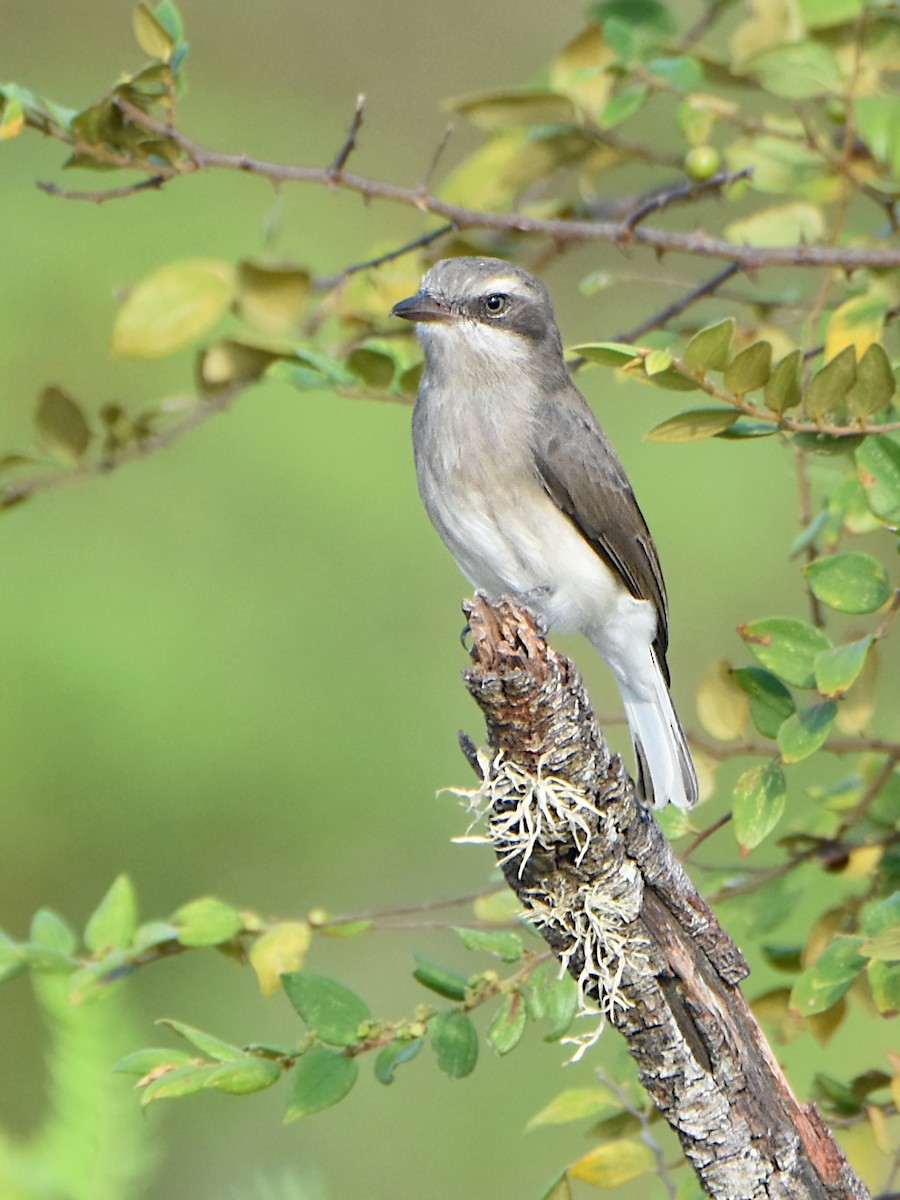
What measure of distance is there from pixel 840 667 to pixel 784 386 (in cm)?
50

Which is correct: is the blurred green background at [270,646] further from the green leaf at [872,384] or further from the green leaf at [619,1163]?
the green leaf at [872,384]

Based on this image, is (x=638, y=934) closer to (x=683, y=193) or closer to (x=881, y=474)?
(x=881, y=474)

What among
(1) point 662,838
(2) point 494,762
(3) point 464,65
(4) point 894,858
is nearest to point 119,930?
(2) point 494,762

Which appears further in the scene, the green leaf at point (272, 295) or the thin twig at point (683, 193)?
the green leaf at point (272, 295)

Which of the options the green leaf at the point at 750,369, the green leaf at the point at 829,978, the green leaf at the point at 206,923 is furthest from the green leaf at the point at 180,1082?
the green leaf at the point at 750,369

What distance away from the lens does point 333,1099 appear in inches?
105

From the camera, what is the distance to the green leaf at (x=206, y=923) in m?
2.99

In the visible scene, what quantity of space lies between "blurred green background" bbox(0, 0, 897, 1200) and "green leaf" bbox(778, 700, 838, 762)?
3.76m

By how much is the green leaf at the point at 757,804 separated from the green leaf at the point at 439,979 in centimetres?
55

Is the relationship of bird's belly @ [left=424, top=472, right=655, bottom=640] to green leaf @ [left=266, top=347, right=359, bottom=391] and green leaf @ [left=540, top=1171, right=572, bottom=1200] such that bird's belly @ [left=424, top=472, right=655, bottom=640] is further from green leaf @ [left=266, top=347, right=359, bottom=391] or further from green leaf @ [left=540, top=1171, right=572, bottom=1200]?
green leaf @ [left=540, top=1171, right=572, bottom=1200]

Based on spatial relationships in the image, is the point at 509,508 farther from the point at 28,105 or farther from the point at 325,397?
the point at 325,397

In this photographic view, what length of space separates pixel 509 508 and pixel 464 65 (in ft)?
25.2

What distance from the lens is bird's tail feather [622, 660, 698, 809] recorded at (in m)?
3.81

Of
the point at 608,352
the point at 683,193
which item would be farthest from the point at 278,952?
the point at 683,193
